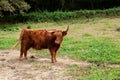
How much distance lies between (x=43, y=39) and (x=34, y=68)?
120 centimetres

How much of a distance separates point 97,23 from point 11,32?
625 cm

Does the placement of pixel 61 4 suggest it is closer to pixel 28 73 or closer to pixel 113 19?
pixel 113 19

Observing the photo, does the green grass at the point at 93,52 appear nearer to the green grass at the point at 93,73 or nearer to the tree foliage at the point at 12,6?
the green grass at the point at 93,73

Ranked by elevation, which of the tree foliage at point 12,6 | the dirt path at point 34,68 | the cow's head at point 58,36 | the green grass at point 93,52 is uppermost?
the cow's head at point 58,36

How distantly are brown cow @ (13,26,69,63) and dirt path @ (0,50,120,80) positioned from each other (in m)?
0.42

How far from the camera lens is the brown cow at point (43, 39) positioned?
1141 cm

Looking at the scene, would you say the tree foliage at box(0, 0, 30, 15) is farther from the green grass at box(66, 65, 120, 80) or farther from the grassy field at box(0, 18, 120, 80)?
the green grass at box(66, 65, 120, 80)

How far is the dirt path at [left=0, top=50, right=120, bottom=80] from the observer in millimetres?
10016

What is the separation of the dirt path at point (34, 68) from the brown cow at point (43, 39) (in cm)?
42

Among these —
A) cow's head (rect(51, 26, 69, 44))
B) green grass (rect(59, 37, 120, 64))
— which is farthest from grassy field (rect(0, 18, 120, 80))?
cow's head (rect(51, 26, 69, 44))

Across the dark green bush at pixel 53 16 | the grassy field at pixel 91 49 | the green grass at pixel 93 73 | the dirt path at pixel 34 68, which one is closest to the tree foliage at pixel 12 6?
the dark green bush at pixel 53 16

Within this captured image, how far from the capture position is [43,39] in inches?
466

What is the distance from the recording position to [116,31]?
21.7 m

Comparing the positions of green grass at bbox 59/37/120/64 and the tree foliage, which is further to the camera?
the tree foliage
